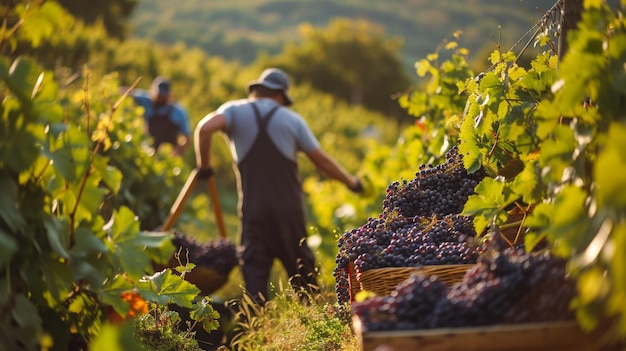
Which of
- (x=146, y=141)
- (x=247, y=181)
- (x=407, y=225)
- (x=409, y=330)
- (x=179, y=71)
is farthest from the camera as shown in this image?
(x=179, y=71)

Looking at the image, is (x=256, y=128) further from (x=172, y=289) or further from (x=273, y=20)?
(x=273, y=20)

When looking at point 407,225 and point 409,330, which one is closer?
point 409,330

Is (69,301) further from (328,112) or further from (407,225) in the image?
(328,112)

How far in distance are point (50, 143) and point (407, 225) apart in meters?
1.76

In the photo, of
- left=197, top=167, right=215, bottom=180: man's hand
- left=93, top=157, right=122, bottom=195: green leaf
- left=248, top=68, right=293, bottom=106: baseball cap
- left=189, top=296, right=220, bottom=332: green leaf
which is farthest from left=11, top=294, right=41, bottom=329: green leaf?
left=248, top=68, right=293, bottom=106: baseball cap

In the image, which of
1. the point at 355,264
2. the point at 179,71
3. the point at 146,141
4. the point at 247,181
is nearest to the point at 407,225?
the point at 355,264

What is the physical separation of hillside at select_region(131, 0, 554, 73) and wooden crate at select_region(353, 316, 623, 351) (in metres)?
96.5

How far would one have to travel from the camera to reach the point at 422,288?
3.18 metres

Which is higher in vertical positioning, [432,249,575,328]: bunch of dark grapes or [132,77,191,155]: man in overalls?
[432,249,575,328]: bunch of dark grapes

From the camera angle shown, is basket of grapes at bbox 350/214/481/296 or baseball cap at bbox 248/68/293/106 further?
baseball cap at bbox 248/68/293/106

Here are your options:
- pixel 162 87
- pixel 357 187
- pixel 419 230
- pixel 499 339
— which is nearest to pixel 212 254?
pixel 357 187

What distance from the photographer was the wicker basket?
4.04 m

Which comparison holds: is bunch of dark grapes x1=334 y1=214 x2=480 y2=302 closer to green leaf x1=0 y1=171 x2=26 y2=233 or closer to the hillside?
green leaf x1=0 y1=171 x2=26 y2=233

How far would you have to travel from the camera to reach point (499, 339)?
2947 millimetres
